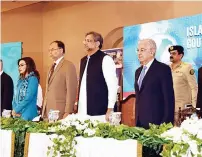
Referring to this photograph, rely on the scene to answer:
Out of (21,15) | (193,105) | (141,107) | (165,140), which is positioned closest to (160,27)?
(193,105)

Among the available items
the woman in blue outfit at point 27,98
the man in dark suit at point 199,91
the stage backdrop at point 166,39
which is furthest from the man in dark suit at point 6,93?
the man in dark suit at point 199,91

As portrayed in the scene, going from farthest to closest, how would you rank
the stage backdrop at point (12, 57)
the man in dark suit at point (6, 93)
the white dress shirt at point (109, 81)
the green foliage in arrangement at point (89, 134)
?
the stage backdrop at point (12, 57) → the man in dark suit at point (6, 93) → the white dress shirt at point (109, 81) → the green foliage in arrangement at point (89, 134)

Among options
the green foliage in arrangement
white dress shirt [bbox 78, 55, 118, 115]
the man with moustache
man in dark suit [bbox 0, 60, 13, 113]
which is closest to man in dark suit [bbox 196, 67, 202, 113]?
white dress shirt [bbox 78, 55, 118, 115]

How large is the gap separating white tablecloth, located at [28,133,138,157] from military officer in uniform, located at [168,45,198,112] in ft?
8.36

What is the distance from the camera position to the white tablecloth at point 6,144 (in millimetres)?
2720

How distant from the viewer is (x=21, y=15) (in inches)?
344

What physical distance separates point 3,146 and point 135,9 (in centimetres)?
466

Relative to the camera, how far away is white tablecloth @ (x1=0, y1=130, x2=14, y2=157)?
2.72 meters

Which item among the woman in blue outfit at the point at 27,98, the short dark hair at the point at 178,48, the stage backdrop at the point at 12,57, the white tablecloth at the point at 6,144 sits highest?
the stage backdrop at the point at 12,57

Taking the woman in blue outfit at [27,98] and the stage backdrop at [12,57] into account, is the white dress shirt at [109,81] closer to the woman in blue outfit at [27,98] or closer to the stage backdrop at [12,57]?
the woman in blue outfit at [27,98]

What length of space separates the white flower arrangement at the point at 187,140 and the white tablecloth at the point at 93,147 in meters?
0.19

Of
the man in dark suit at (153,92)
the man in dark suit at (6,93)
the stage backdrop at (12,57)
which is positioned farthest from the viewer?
the stage backdrop at (12,57)

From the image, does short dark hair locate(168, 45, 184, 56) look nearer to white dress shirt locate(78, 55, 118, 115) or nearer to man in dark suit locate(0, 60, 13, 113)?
white dress shirt locate(78, 55, 118, 115)

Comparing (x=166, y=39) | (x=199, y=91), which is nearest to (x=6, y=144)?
(x=199, y=91)
